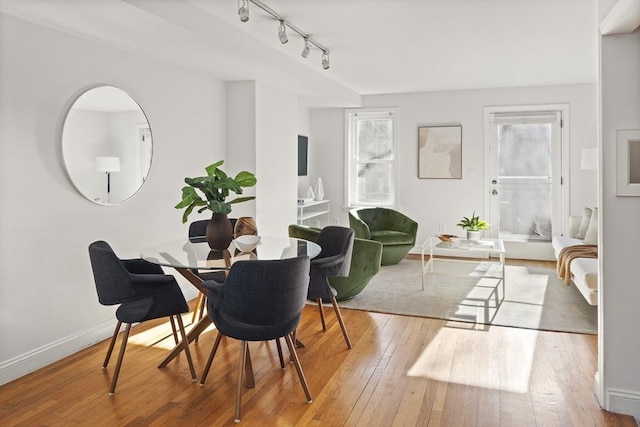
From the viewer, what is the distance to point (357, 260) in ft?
14.3

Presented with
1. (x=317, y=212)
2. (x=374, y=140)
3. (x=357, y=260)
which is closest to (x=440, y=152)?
(x=374, y=140)

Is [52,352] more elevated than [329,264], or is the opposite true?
[329,264]

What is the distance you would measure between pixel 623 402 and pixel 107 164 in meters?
3.62

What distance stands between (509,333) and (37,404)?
10.5 feet

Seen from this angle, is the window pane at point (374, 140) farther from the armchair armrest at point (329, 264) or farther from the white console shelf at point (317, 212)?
the armchair armrest at point (329, 264)

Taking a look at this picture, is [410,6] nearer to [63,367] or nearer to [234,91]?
[234,91]

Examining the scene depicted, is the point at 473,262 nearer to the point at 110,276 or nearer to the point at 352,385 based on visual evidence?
the point at 352,385

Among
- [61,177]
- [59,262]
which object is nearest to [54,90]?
[61,177]

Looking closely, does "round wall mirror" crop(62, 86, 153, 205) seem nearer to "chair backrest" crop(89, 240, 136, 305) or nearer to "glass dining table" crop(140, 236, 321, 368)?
"glass dining table" crop(140, 236, 321, 368)

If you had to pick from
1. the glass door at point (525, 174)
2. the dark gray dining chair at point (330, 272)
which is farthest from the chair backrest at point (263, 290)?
the glass door at point (525, 174)

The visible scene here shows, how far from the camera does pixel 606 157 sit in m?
2.53

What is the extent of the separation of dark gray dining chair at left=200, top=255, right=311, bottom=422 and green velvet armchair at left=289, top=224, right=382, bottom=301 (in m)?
1.68

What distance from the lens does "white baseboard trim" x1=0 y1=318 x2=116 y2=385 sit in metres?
2.97

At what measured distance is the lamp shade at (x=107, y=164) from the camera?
11.8 feet
